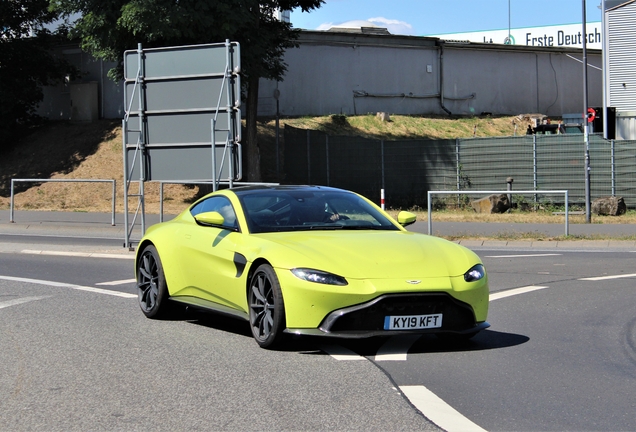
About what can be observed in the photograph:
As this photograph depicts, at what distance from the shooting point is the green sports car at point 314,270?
24.4 feet

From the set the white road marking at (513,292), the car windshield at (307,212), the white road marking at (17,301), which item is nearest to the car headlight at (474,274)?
the car windshield at (307,212)

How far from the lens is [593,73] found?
54312 millimetres

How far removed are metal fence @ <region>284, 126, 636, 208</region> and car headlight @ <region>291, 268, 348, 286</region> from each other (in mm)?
21957

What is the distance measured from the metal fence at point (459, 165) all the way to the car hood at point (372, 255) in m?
21.0

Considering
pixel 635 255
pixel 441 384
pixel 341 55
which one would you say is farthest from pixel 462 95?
pixel 441 384

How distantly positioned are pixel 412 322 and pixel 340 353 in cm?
69

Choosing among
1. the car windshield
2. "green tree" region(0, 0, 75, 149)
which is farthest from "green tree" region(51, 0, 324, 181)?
the car windshield

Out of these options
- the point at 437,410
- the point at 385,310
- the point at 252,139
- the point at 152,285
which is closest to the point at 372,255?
the point at 385,310

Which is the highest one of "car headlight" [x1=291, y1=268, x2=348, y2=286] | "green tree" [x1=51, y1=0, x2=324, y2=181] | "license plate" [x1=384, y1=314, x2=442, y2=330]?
"green tree" [x1=51, y1=0, x2=324, y2=181]

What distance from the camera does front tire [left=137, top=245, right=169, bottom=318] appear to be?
9.59 metres

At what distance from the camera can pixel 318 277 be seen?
7.49 m

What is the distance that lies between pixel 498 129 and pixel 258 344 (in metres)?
39.8

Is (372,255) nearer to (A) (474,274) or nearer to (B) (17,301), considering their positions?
(A) (474,274)

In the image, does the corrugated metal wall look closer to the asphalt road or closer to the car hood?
the asphalt road
